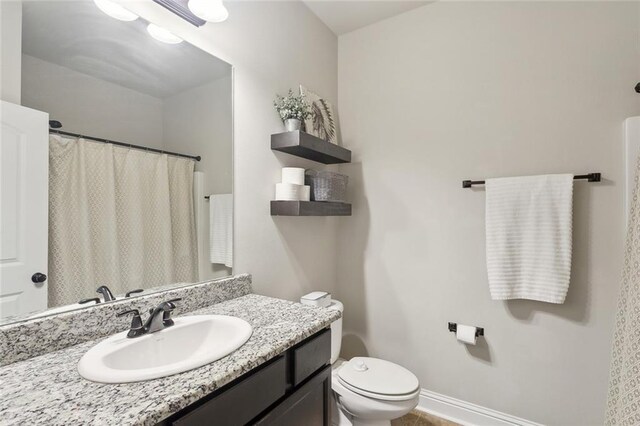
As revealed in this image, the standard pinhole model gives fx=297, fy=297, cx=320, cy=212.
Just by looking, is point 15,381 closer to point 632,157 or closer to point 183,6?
point 183,6

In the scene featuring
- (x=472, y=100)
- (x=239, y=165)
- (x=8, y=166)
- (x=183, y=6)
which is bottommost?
(x=8, y=166)

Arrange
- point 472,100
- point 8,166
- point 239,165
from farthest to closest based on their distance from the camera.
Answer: point 472,100 → point 239,165 → point 8,166

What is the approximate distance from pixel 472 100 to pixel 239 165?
1.43m

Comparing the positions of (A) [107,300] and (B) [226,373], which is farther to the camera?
(A) [107,300]

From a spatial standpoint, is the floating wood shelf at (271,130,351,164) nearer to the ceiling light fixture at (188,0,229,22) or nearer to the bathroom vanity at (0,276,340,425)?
the ceiling light fixture at (188,0,229,22)

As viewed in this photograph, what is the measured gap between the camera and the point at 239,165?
4.88 feet

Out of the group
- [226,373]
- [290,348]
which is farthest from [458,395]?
[226,373]

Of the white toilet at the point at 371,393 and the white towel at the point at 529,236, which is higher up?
the white towel at the point at 529,236

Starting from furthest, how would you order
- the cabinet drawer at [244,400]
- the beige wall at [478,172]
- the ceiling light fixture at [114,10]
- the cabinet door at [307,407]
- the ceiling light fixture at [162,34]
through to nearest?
the beige wall at [478,172] < the ceiling light fixture at [162,34] < the ceiling light fixture at [114,10] < the cabinet door at [307,407] < the cabinet drawer at [244,400]

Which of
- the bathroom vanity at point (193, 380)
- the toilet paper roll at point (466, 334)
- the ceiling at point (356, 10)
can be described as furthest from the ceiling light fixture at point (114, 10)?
the toilet paper roll at point (466, 334)

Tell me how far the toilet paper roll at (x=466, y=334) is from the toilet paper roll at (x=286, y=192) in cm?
123

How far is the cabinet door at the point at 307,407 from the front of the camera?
910mm

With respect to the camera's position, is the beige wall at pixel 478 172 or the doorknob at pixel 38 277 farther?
the beige wall at pixel 478 172

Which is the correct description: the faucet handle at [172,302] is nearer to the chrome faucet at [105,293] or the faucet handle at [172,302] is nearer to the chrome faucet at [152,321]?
the chrome faucet at [152,321]
